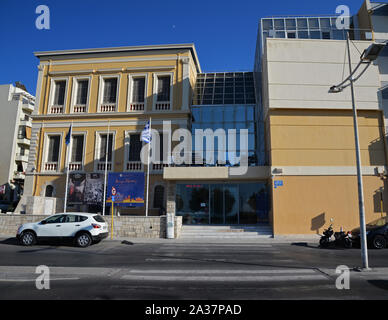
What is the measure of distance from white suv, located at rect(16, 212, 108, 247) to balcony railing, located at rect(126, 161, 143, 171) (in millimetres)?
9855

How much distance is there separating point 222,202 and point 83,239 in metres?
10.4

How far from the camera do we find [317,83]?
20.1 meters

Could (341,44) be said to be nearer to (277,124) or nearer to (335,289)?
(277,124)

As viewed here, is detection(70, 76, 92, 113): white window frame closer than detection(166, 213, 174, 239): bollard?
No

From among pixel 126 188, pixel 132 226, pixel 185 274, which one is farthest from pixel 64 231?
pixel 185 274

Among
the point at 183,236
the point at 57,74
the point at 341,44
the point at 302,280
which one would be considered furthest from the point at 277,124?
the point at 57,74

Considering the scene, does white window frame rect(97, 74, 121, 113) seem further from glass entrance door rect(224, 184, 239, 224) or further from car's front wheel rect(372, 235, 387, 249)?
car's front wheel rect(372, 235, 387, 249)

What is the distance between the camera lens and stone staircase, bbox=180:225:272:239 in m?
18.1

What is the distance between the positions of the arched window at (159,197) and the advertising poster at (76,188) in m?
6.12

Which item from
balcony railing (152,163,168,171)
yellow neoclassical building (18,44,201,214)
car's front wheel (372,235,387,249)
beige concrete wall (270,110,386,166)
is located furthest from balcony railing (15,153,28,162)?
car's front wheel (372,235,387,249)

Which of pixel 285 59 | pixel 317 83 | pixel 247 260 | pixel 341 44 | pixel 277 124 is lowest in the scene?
pixel 247 260

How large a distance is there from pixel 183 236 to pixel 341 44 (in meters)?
18.2

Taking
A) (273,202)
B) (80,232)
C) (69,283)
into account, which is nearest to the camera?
(69,283)
